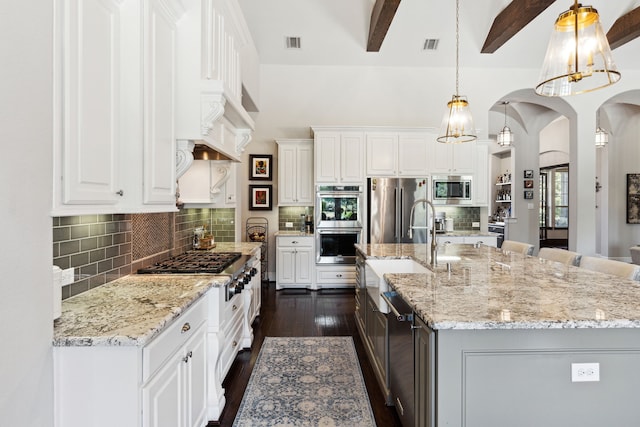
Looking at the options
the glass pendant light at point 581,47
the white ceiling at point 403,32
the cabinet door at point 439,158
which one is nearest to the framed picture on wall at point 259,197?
the white ceiling at point 403,32

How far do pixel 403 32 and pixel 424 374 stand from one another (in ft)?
17.2

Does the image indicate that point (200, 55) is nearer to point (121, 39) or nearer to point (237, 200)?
point (121, 39)

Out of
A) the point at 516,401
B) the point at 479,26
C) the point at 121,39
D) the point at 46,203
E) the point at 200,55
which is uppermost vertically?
the point at 479,26

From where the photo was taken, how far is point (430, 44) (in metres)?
5.47

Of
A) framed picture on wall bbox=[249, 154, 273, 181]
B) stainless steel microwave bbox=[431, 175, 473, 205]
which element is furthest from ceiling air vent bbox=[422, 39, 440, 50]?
framed picture on wall bbox=[249, 154, 273, 181]

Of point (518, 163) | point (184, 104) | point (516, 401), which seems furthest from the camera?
point (518, 163)

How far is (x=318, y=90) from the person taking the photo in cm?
583

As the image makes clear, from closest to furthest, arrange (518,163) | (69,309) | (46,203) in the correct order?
1. (46,203)
2. (69,309)
3. (518,163)

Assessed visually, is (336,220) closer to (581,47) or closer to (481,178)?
(481,178)

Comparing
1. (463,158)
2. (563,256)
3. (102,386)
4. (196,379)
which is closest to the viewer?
(102,386)

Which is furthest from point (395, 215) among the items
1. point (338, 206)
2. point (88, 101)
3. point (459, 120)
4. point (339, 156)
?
point (88, 101)

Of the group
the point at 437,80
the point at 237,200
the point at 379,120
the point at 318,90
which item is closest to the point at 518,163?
the point at 437,80

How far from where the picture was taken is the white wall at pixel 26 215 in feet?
3.25

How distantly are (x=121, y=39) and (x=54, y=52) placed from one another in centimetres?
51
